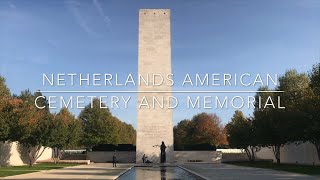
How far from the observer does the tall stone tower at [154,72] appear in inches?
2314

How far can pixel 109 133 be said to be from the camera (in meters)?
78.8

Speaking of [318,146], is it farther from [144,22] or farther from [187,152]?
[144,22]

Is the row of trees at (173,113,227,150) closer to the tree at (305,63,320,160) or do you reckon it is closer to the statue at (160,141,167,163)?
the statue at (160,141,167,163)

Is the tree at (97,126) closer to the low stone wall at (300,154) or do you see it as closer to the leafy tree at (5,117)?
the low stone wall at (300,154)

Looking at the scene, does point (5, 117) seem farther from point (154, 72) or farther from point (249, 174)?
point (154, 72)

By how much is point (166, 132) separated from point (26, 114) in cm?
2606

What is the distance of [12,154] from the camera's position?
4788cm

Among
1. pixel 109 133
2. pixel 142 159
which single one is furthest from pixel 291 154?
pixel 109 133

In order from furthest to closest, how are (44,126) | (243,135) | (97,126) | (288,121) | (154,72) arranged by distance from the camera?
(97,126), (154,72), (243,135), (44,126), (288,121)

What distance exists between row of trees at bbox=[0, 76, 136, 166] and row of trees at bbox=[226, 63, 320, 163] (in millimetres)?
22825

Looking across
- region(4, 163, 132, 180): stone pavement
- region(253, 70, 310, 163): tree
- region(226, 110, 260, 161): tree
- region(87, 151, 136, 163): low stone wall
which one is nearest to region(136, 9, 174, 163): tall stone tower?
region(87, 151, 136, 163): low stone wall

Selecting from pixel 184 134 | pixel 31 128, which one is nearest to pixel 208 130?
pixel 184 134

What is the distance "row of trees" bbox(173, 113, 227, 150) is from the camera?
94.3 metres

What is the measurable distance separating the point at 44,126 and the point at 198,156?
25.9m
